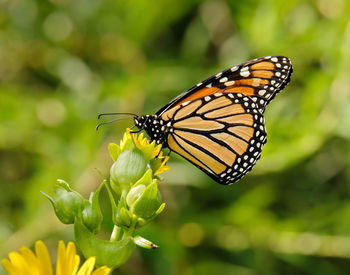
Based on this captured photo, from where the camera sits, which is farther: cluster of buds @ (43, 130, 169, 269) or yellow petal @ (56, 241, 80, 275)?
cluster of buds @ (43, 130, 169, 269)

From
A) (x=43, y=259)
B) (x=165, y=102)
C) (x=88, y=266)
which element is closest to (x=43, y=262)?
(x=43, y=259)

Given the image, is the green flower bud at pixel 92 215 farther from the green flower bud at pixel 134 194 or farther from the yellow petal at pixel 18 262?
the yellow petal at pixel 18 262

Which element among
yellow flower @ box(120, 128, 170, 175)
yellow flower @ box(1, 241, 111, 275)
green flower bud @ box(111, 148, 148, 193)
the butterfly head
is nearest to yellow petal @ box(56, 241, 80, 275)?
yellow flower @ box(1, 241, 111, 275)

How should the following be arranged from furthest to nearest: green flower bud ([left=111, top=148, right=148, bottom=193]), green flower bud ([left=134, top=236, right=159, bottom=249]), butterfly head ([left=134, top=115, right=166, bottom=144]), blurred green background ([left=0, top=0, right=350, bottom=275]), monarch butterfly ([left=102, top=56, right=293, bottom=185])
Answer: blurred green background ([left=0, top=0, right=350, bottom=275])
monarch butterfly ([left=102, top=56, right=293, bottom=185])
butterfly head ([left=134, top=115, right=166, bottom=144])
green flower bud ([left=111, top=148, right=148, bottom=193])
green flower bud ([left=134, top=236, right=159, bottom=249])

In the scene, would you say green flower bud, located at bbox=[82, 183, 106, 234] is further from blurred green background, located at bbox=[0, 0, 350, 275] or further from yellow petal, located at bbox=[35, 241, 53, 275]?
blurred green background, located at bbox=[0, 0, 350, 275]

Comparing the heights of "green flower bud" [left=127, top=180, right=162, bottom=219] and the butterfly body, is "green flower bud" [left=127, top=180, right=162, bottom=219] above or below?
below

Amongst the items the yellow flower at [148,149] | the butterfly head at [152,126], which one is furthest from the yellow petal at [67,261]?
the butterfly head at [152,126]

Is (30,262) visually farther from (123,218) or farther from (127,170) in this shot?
(127,170)

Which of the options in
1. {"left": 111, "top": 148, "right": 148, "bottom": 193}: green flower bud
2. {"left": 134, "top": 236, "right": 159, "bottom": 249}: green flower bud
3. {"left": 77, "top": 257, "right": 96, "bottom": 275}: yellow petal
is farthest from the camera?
{"left": 111, "top": 148, "right": 148, "bottom": 193}: green flower bud
